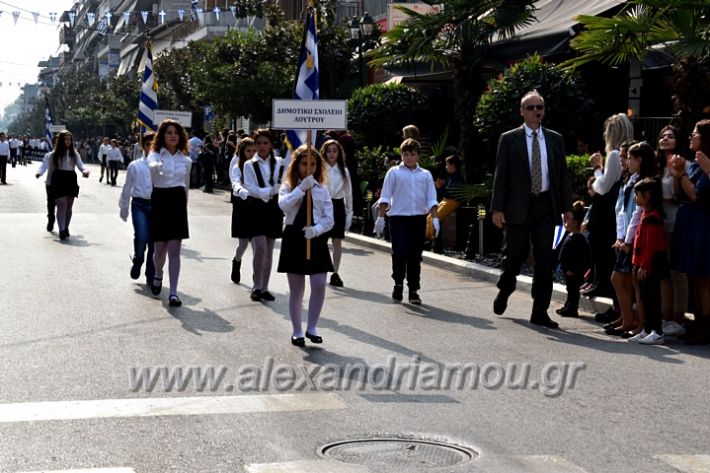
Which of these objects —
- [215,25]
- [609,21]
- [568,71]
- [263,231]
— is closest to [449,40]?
[568,71]

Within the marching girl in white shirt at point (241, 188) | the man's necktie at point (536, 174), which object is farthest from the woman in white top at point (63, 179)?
the man's necktie at point (536, 174)

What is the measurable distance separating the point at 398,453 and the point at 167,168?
6354mm

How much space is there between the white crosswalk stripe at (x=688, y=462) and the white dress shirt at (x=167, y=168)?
6818mm

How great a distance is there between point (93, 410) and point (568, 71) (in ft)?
34.4

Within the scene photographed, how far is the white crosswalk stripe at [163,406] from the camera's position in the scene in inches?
264

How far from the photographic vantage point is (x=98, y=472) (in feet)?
18.1

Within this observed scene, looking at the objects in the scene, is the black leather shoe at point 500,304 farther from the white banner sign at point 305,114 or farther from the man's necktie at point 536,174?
the white banner sign at point 305,114

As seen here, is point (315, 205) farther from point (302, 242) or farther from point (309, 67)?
point (309, 67)

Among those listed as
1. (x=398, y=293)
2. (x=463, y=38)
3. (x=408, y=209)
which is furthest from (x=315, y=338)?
(x=463, y=38)

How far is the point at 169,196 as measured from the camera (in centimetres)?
1177

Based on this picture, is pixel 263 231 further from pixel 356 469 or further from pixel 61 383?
pixel 356 469

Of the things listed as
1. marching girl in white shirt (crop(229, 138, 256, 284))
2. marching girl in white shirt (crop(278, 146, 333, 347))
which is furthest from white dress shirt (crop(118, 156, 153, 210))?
marching girl in white shirt (crop(278, 146, 333, 347))

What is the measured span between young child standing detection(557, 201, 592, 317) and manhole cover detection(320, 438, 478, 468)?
5294mm

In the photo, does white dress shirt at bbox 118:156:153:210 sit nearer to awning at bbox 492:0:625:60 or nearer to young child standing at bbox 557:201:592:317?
young child standing at bbox 557:201:592:317
